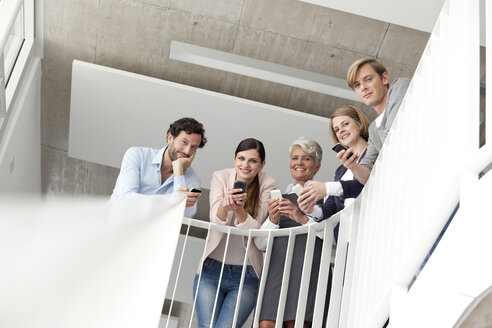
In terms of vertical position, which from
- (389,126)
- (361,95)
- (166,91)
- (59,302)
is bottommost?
(59,302)

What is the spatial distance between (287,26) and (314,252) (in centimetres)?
224

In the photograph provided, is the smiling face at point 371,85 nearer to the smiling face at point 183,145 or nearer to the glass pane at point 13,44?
the smiling face at point 183,145

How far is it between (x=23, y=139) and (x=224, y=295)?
2.77 metres

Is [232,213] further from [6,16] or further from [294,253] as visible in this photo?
[6,16]

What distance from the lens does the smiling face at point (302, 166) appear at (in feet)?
11.0

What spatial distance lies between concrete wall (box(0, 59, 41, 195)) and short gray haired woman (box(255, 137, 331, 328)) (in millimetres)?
2237

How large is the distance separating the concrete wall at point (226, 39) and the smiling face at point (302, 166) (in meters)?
1.66

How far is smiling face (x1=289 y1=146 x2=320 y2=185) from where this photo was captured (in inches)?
132

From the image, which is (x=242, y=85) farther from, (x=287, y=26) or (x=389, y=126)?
(x=389, y=126)

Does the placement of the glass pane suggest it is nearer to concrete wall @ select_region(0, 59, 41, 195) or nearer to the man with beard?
concrete wall @ select_region(0, 59, 41, 195)

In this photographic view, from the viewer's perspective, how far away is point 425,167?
1.82 metres

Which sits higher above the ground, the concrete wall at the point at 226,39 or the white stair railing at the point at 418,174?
the concrete wall at the point at 226,39

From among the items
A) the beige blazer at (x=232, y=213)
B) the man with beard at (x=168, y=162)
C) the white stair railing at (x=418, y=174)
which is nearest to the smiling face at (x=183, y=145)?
the man with beard at (x=168, y=162)

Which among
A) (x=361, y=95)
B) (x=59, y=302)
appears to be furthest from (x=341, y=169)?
(x=59, y=302)
